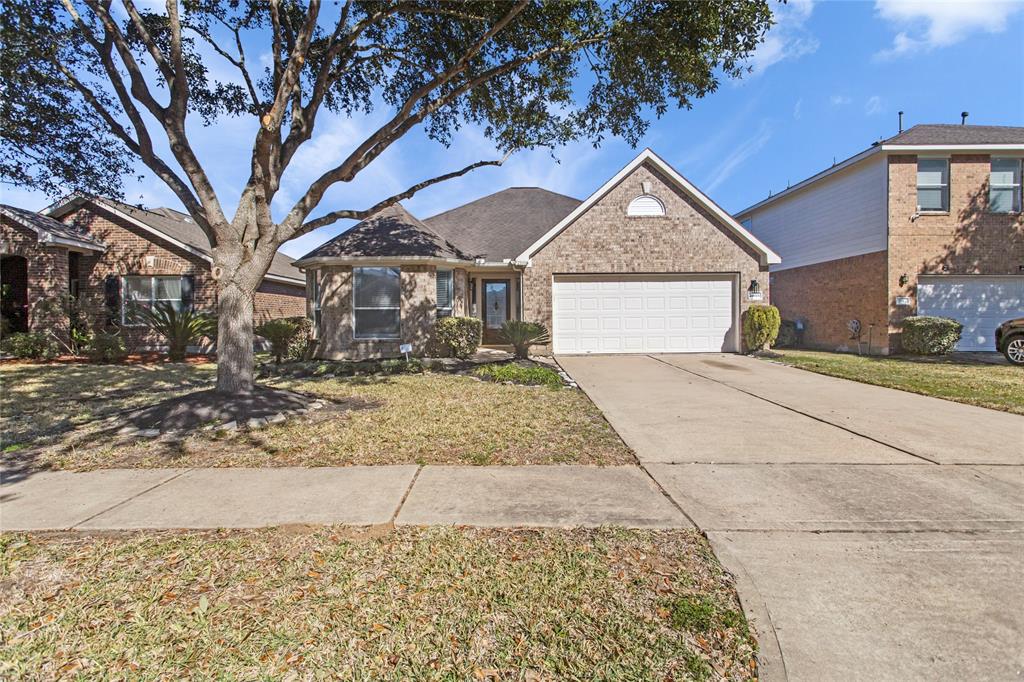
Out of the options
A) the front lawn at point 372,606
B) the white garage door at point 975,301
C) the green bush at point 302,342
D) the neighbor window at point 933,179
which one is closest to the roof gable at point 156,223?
the green bush at point 302,342

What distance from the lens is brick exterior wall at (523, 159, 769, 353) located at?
14.4 meters

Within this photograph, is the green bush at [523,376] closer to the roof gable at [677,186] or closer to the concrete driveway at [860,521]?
the concrete driveway at [860,521]

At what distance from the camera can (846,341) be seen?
1594cm

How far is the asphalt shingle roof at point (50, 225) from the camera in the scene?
1354cm

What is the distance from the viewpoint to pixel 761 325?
45.3ft

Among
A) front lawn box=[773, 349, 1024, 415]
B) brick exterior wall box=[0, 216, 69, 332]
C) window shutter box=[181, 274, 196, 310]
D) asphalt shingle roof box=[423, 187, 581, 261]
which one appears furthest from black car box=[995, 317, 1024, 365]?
brick exterior wall box=[0, 216, 69, 332]

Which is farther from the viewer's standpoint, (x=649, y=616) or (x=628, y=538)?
(x=628, y=538)

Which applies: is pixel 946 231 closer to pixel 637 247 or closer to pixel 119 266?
pixel 637 247

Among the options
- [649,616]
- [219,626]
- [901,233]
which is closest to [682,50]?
[649,616]

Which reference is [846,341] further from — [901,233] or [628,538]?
[628,538]

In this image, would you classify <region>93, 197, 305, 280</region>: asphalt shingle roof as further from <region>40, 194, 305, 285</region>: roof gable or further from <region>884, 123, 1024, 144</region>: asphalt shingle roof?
<region>884, 123, 1024, 144</region>: asphalt shingle roof

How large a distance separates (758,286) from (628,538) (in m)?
13.5

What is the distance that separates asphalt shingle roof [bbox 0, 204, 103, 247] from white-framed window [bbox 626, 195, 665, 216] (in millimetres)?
16597

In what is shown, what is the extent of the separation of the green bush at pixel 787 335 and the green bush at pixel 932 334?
14.9 feet
